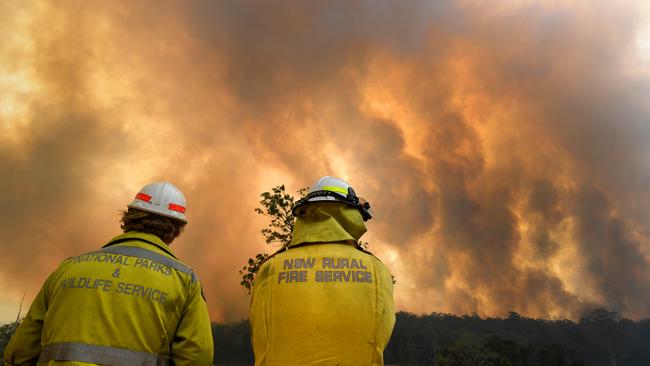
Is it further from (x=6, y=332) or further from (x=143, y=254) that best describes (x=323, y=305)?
(x=6, y=332)

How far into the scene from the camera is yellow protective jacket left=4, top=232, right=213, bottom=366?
4.43m

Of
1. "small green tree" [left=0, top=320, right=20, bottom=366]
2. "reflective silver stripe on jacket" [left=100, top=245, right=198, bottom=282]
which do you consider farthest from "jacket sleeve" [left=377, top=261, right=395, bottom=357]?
"small green tree" [left=0, top=320, right=20, bottom=366]

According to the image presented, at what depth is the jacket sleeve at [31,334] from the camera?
493 cm

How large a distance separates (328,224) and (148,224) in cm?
259

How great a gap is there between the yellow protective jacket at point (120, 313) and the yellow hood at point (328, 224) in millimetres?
1572

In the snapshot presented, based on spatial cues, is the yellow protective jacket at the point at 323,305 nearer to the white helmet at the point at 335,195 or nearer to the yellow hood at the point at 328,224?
the yellow hood at the point at 328,224

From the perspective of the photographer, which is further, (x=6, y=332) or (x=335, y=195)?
(x=6, y=332)

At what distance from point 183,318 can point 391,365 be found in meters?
165

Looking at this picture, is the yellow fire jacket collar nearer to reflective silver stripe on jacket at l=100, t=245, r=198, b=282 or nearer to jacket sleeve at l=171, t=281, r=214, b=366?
reflective silver stripe on jacket at l=100, t=245, r=198, b=282

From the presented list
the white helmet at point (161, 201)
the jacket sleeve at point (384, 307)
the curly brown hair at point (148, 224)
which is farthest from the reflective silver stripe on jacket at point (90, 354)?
the jacket sleeve at point (384, 307)

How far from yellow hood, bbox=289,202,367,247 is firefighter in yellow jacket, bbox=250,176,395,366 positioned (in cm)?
1

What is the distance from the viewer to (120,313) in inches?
181

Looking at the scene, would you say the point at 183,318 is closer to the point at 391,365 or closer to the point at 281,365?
the point at 281,365

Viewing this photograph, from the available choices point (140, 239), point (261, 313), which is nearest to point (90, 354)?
point (140, 239)
